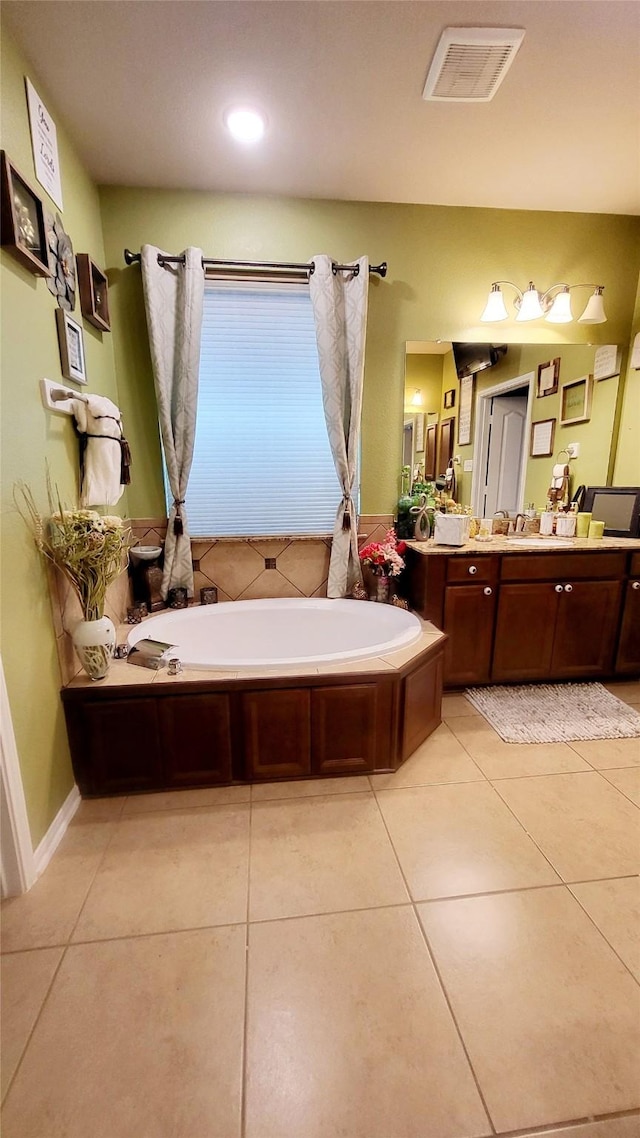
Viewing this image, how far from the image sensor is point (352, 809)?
169 centimetres

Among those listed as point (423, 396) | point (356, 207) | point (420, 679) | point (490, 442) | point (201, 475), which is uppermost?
point (356, 207)

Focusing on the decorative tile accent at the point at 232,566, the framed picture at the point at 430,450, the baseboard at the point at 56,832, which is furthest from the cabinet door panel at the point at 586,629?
the baseboard at the point at 56,832

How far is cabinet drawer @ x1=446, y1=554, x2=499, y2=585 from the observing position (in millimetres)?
2377

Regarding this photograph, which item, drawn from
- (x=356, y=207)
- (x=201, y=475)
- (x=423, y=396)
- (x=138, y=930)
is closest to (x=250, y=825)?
(x=138, y=930)

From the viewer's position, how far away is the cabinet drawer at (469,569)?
7.80 ft

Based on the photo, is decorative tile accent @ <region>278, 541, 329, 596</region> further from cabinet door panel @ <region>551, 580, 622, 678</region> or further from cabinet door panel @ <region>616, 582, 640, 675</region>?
cabinet door panel @ <region>616, 582, 640, 675</region>

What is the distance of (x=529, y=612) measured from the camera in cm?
246

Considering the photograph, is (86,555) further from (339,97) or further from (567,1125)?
(339,97)

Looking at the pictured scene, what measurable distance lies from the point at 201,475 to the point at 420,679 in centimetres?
166

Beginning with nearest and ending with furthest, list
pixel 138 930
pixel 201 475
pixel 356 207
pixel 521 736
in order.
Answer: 1. pixel 138 930
2. pixel 521 736
3. pixel 356 207
4. pixel 201 475

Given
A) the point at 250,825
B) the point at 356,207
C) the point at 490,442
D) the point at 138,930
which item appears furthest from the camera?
the point at 490,442

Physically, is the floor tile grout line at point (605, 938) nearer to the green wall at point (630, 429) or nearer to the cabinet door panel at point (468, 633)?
the cabinet door panel at point (468, 633)

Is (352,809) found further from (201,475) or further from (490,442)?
(490,442)

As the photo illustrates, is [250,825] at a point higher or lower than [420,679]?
lower
